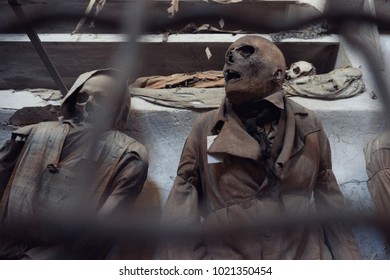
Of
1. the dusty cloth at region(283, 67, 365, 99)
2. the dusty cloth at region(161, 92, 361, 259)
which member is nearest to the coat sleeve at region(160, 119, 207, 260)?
the dusty cloth at region(161, 92, 361, 259)

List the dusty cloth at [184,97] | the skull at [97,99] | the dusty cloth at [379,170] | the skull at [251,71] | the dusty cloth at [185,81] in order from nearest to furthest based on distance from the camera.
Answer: the skull at [251,71], the dusty cloth at [379,170], the skull at [97,99], the dusty cloth at [184,97], the dusty cloth at [185,81]

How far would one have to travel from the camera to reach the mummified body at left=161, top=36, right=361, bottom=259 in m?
2.08

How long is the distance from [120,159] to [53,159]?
0.92 feet

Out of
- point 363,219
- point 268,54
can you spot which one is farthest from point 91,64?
point 363,219

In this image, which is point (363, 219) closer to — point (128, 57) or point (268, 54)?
point (268, 54)

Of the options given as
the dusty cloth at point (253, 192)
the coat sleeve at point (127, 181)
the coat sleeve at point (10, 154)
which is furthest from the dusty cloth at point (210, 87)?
the coat sleeve at point (10, 154)

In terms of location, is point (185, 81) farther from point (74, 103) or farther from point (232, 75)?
point (232, 75)

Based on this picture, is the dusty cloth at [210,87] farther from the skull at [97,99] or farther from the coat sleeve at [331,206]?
the coat sleeve at [331,206]

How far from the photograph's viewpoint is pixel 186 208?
2.19 m

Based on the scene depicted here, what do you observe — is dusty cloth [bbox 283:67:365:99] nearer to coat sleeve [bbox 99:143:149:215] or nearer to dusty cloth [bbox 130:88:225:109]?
dusty cloth [bbox 130:88:225:109]

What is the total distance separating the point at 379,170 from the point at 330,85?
67 cm

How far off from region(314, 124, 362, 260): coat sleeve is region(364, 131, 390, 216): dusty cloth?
203 millimetres

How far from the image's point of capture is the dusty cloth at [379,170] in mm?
2373

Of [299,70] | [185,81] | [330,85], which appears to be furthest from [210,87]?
[330,85]
